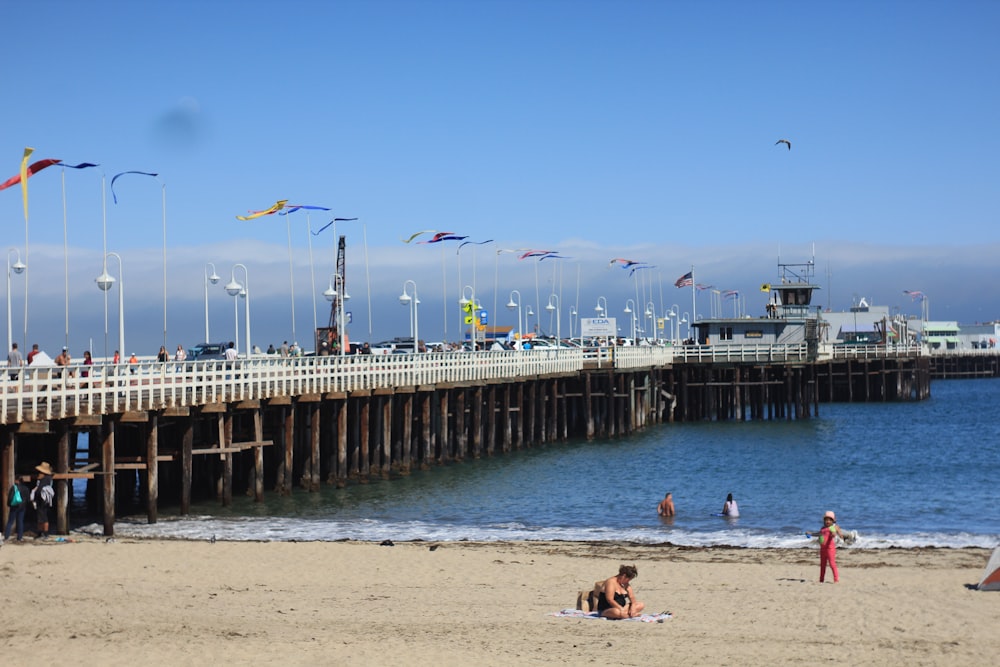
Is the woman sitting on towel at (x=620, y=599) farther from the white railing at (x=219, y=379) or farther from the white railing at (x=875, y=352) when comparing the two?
the white railing at (x=875, y=352)

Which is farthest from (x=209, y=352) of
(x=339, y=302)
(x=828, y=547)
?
(x=828, y=547)

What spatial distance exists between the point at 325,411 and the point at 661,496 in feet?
35.3

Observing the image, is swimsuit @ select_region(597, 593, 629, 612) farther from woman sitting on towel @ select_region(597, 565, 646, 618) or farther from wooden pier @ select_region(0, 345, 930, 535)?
wooden pier @ select_region(0, 345, 930, 535)

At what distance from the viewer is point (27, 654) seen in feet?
46.2

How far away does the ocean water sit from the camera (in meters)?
27.2

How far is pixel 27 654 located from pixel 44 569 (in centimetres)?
583

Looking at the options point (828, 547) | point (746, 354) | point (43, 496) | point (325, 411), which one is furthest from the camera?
point (746, 354)

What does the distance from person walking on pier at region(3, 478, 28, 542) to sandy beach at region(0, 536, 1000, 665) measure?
0.59 metres

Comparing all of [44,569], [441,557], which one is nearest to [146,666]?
[44,569]

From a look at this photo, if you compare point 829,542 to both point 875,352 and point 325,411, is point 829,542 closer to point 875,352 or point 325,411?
point 325,411

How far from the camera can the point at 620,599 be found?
16875mm

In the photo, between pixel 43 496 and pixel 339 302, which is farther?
pixel 339 302

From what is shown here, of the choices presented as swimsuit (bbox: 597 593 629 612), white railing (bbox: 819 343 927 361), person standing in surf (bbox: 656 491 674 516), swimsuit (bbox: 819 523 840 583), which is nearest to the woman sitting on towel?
swimsuit (bbox: 597 593 629 612)

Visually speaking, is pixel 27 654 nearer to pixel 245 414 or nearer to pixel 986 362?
pixel 245 414
